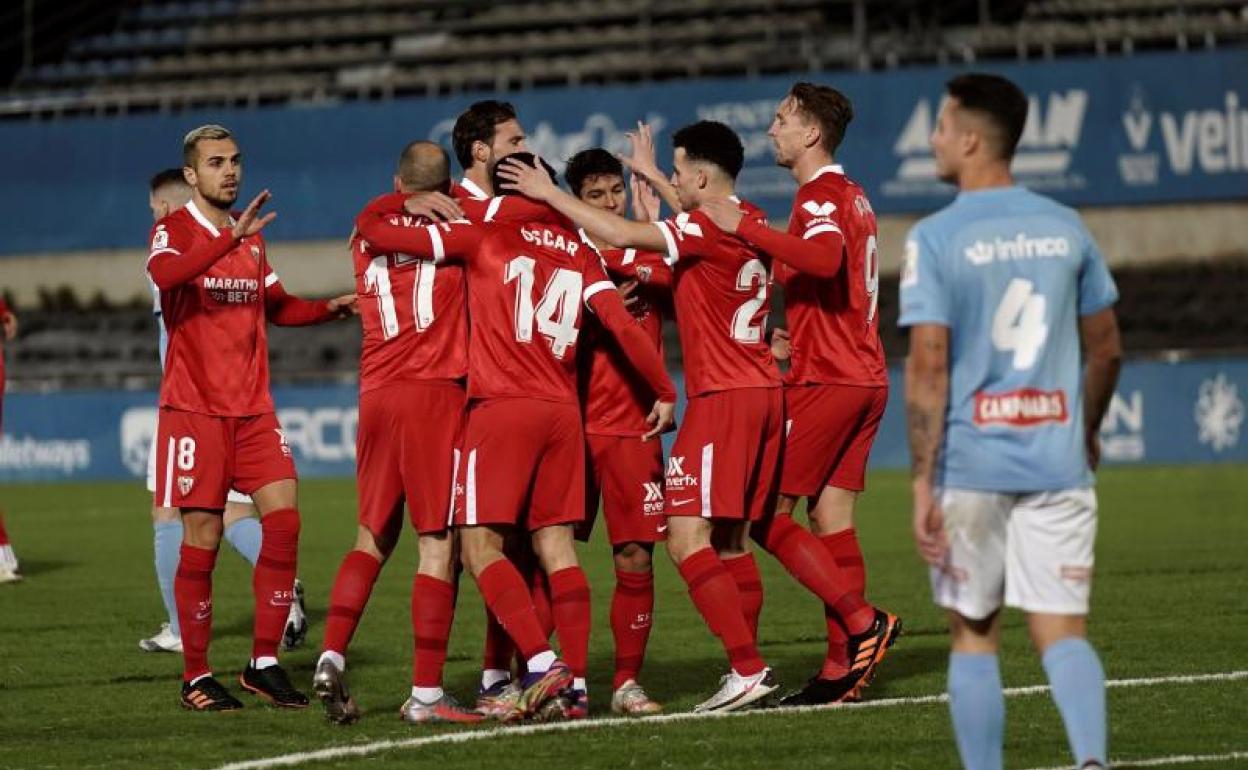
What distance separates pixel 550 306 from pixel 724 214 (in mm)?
Result: 728

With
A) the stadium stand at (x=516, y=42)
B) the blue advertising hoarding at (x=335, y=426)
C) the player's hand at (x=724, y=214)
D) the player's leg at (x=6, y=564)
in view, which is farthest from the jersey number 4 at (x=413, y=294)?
the stadium stand at (x=516, y=42)

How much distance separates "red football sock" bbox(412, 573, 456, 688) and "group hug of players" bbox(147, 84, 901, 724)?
1 centimetres

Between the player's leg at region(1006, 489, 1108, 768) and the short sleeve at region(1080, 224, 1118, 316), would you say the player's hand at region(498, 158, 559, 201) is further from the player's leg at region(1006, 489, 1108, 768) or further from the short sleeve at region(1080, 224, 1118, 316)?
the player's leg at region(1006, 489, 1108, 768)

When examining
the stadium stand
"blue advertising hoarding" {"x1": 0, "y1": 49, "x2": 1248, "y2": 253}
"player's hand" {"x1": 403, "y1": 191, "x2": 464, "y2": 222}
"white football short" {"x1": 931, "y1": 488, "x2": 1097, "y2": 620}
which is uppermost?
the stadium stand

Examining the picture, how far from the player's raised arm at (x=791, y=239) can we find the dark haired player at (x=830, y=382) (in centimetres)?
14

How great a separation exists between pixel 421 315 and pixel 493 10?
24984mm

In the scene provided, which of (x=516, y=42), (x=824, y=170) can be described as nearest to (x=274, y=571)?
(x=824, y=170)

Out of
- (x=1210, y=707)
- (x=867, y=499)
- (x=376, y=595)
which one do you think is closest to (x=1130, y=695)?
(x=1210, y=707)

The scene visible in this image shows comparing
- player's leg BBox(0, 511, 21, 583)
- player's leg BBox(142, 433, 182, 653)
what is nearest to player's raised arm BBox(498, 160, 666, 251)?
player's leg BBox(142, 433, 182, 653)

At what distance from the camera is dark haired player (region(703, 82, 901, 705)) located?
25.2ft

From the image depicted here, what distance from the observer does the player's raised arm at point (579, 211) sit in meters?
6.98

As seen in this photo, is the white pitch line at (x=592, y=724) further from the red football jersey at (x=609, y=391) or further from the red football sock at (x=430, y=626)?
the red football jersey at (x=609, y=391)

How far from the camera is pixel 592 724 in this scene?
701 cm

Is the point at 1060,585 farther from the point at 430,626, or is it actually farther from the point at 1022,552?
the point at 430,626
